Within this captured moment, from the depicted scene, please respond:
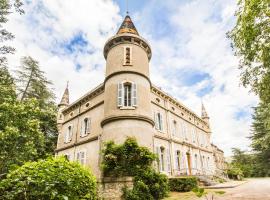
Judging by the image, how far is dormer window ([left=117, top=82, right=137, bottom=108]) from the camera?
43.8ft

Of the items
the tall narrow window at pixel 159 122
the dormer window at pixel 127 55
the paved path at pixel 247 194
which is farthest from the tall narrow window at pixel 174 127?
the dormer window at pixel 127 55

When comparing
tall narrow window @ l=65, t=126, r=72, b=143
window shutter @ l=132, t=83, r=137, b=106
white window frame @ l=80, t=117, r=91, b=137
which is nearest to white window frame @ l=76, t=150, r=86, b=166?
white window frame @ l=80, t=117, r=91, b=137

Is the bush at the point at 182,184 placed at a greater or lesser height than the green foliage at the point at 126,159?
lesser

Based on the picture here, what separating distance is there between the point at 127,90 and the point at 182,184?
7522mm

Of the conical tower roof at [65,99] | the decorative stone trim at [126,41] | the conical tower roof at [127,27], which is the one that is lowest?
the conical tower roof at [65,99]

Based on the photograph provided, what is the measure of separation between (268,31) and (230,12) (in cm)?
205

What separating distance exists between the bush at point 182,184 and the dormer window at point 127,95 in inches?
235

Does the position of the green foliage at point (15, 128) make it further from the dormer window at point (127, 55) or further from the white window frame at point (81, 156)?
the dormer window at point (127, 55)

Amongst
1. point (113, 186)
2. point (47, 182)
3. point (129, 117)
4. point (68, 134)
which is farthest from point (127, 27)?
point (47, 182)

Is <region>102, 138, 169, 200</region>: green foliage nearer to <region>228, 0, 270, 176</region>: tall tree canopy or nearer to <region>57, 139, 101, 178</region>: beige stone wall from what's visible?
<region>57, 139, 101, 178</region>: beige stone wall

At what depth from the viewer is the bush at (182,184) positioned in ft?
42.1

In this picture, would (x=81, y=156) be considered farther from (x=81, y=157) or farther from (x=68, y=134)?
(x=68, y=134)

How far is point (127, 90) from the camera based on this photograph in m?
14.0

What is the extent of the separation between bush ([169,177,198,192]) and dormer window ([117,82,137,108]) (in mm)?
5965
